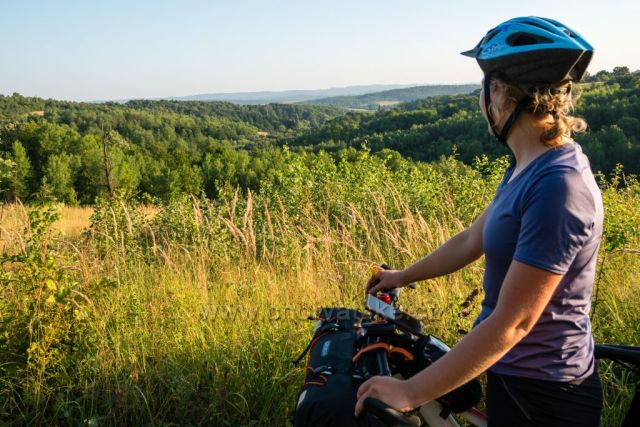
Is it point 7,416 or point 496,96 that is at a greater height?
point 496,96

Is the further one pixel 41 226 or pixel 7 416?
pixel 41 226

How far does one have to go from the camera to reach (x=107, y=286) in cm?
388

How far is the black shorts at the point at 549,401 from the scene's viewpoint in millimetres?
1424

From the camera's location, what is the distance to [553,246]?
1197 mm

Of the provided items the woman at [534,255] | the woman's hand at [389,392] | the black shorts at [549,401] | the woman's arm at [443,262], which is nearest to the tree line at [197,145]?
the woman at [534,255]

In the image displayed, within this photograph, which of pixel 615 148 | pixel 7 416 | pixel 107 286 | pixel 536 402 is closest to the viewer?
pixel 536 402

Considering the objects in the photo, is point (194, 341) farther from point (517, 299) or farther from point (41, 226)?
point (517, 299)

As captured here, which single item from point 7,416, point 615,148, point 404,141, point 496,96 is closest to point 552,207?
point 496,96

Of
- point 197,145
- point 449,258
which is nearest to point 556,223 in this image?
point 449,258

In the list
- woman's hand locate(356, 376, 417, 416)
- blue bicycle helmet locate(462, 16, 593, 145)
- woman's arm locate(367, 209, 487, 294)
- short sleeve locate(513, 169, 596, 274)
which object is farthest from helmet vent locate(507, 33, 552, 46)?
woman's hand locate(356, 376, 417, 416)

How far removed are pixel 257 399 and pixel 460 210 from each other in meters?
4.57

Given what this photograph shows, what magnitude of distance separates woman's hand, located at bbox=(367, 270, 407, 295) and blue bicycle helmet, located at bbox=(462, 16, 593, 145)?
→ 0.74 m

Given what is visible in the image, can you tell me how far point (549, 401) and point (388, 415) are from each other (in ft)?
1.69

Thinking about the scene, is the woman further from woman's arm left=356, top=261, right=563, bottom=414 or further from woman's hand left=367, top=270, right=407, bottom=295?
woman's hand left=367, top=270, right=407, bottom=295
